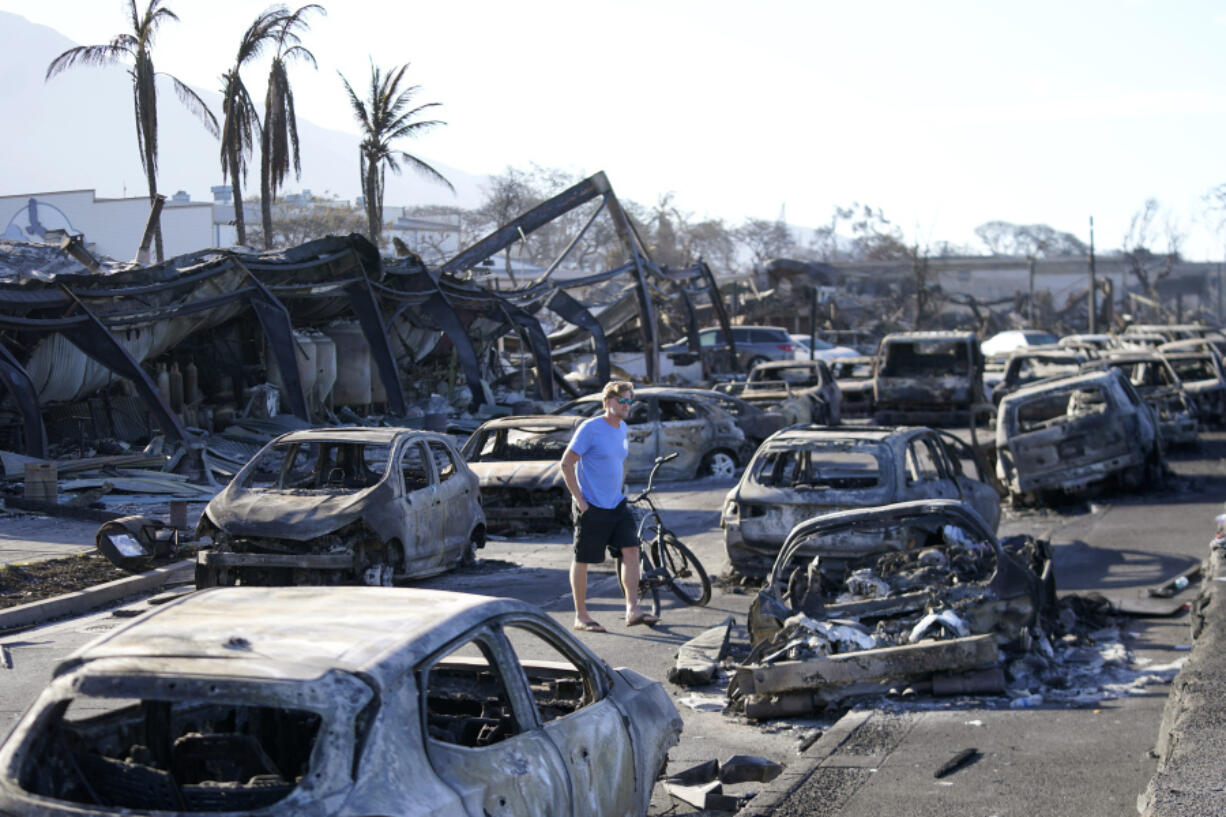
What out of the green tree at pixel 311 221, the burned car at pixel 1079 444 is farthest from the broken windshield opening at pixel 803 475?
the green tree at pixel 311 221

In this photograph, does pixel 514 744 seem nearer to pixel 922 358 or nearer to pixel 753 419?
pixel 753 419

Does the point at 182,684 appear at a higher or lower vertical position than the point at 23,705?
higher

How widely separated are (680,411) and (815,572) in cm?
1106

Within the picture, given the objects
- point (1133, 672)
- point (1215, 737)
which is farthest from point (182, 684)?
point (1133, 672)

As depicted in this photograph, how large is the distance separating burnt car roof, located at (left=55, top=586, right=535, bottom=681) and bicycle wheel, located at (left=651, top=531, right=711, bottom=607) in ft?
20.4

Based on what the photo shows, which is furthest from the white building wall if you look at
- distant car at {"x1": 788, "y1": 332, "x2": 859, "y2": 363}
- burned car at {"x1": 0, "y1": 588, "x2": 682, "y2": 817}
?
burned car at {"x1": 0, "y1": 588, "x2": 682, "y2": 817}

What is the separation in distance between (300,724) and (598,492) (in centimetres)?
568

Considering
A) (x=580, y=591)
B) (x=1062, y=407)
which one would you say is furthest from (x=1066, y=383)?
(x=580, y=591)

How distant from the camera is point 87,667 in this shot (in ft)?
12.6

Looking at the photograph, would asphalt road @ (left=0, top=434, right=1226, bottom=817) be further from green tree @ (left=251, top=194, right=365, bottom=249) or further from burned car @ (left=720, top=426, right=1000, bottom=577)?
green tree @ (left=251, top=194, right=365, bottom=249)

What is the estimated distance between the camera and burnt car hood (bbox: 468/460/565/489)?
1488 centimetres

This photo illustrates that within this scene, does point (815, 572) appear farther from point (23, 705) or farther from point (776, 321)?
point (776, 321)

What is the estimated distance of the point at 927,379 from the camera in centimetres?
2602

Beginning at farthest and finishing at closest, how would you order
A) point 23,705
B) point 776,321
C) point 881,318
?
point 881,318 → point 776,321 → point 23,705
